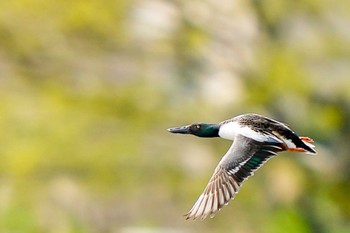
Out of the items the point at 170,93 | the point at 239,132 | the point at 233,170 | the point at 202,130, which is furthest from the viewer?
the point at 170,93

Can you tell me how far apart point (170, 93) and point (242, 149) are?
31.8 ft

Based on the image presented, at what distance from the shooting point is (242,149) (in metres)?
4.12

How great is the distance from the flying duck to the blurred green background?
7.98 m

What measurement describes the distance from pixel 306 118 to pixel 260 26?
1289mm

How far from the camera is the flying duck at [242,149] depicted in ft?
13.3

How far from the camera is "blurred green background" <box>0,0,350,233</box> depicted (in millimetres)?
12844

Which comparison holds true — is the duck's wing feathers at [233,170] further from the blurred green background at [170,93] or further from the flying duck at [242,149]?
the blurred green background at [170,93]

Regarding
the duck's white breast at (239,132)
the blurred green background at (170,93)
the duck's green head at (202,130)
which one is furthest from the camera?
the blurred green background at (170,93)

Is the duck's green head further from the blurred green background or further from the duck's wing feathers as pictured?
the blurred green background

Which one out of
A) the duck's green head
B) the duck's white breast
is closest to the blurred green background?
the duck's green head

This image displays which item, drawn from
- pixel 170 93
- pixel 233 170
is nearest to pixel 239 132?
pixel 233 170

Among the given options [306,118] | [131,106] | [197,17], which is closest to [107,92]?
[131,106]

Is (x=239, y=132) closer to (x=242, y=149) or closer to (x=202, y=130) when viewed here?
(x=242, y=149)

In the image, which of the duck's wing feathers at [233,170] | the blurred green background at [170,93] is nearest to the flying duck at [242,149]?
the duck's wing feathers at [233,170]
